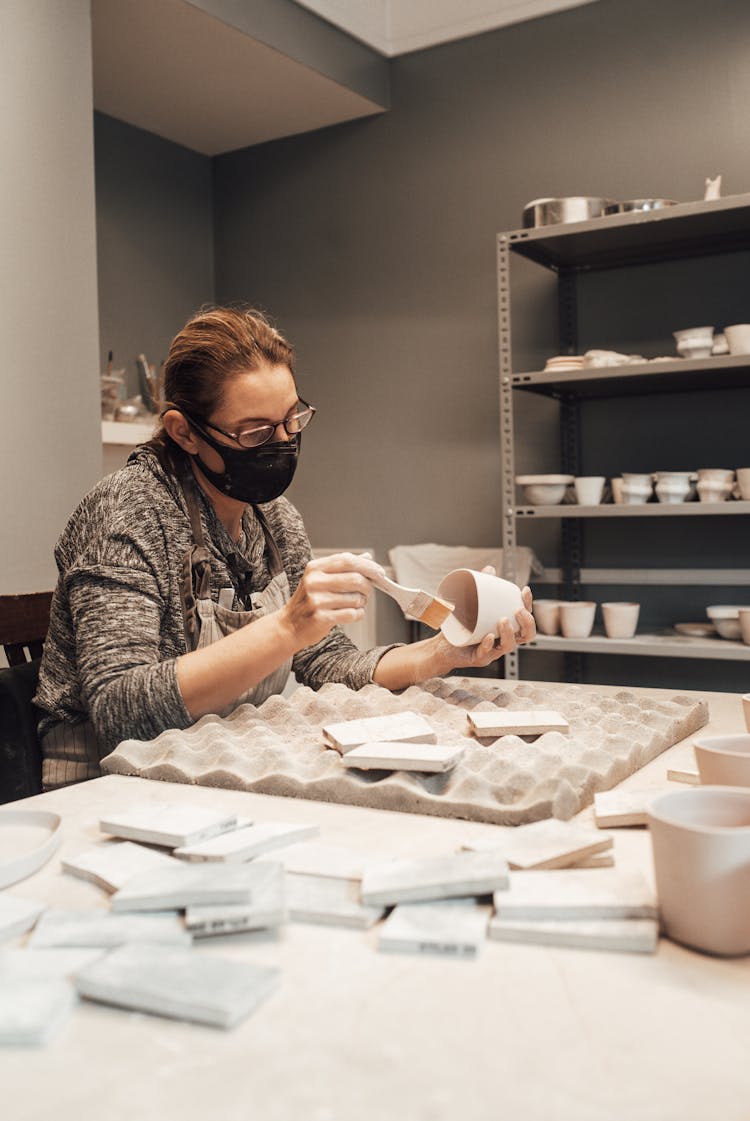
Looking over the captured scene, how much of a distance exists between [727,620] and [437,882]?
2.24 m

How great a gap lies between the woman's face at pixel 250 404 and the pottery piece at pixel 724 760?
0.93 meters

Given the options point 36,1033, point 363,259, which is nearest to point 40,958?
point 36,1033

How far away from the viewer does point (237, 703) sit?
136 cm

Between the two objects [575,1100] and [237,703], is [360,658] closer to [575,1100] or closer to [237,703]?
[237,703]

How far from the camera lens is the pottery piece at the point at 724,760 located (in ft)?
2.55

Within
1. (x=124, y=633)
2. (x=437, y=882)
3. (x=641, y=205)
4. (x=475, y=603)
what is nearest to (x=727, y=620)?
→ (x=641, y=205)

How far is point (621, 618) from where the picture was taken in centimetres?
279

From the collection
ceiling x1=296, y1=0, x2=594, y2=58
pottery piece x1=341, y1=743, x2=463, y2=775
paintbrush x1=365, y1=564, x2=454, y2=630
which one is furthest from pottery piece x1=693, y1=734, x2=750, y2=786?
ceiling x1=296, y1=0, x2=594, y2=58

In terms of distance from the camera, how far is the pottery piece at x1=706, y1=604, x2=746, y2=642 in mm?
2682

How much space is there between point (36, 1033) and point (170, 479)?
1.08 meters

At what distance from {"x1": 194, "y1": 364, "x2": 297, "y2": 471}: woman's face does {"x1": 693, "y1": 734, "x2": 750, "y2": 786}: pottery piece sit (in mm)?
928

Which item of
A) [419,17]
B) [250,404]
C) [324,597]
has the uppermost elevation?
[419,17]

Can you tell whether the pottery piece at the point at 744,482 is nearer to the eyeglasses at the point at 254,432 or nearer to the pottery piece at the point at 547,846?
the eyeglasses at the point at 254,432

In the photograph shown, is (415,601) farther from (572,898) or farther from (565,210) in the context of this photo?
(565,210)
